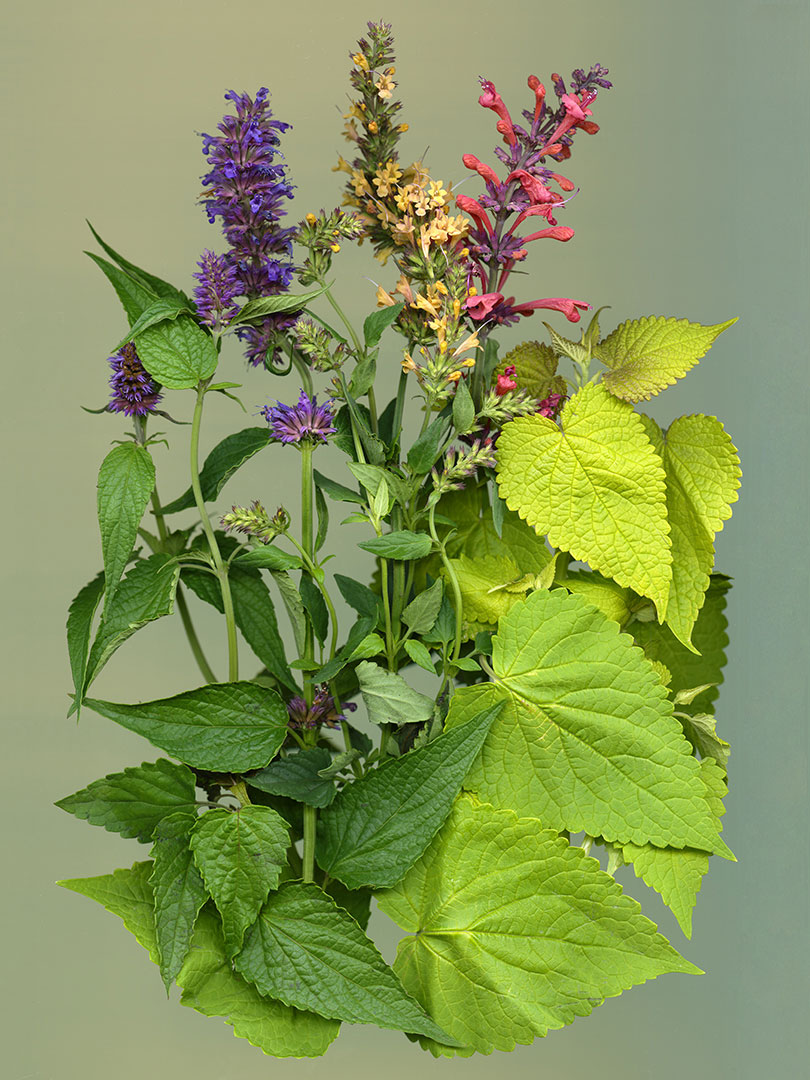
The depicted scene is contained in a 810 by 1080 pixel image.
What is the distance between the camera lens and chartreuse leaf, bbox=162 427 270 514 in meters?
0.64

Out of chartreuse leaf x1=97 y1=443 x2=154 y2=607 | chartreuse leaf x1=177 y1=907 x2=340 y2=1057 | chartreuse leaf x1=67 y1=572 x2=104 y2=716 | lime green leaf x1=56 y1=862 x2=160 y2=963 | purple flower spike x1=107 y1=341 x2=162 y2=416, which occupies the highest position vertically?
purple flower spike x1=107 y1=341 x2=162 y2=416

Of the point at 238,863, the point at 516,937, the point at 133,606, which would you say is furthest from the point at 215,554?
the point at 516,937

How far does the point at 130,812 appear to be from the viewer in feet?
1.95

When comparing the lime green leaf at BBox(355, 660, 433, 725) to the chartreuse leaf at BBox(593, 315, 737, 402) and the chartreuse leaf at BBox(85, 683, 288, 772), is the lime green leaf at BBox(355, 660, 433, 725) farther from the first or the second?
the chartreuse leaf at BBox(593, 315, 737, 402)

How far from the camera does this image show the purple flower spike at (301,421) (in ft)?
1.97

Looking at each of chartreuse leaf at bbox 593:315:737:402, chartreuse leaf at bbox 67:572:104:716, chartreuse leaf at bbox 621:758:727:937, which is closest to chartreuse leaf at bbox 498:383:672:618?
chartreuse leaf at bbox 593:315:737:402

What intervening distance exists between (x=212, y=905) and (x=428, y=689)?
24 centimetres

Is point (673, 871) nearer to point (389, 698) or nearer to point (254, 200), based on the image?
point (389, 698)

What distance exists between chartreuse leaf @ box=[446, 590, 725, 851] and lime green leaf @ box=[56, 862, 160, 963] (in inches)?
7.5

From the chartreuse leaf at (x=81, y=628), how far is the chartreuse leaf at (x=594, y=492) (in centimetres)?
24

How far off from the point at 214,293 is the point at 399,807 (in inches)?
11.7

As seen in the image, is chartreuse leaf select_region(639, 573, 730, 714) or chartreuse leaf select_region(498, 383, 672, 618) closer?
chartreuse leaf select_region(498, 383, 672, 618)

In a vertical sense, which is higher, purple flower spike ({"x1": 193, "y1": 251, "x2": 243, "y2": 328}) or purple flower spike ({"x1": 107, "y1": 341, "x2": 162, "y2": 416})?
purple flower spike ({"x1": 193, "y1": 251, "x2": 243, "y2": 328})

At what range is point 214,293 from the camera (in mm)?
603
